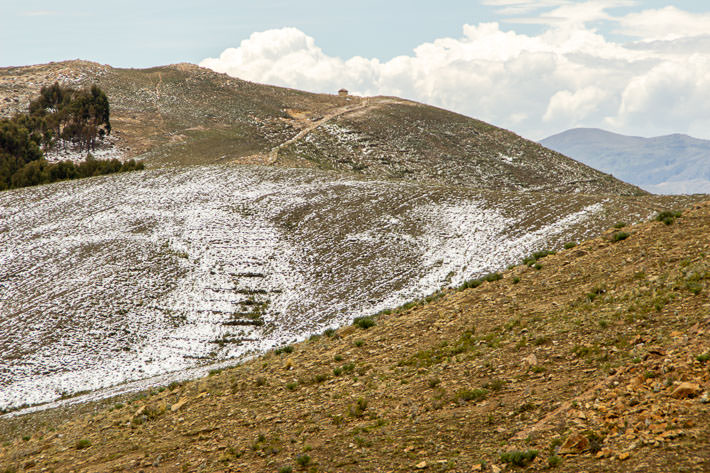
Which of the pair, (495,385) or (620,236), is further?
(620,236)

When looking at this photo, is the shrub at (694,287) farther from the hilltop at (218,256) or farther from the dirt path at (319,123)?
the dirt path at (319,123)

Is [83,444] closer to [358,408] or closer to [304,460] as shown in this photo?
[304,460]

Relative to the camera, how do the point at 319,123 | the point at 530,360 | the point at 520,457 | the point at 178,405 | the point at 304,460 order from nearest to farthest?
the point at 520,457 < the point at 304,460 < the point at 530,360 < the point at 178,405 < the point at 319,123

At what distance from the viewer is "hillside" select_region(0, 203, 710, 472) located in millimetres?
10227

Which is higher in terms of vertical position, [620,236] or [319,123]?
[319,123]

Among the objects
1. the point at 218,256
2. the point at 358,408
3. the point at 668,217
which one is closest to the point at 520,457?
the point at 358,408

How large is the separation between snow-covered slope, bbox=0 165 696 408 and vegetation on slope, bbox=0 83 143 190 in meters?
13.0

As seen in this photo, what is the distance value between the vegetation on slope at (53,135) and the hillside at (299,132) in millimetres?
5089

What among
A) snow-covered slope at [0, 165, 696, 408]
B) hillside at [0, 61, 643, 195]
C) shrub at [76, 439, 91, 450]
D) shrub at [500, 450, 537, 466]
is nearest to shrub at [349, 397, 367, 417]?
shrub at [500, 450, 537, 466]

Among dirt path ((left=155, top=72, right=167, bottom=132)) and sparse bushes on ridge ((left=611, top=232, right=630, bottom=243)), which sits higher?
dirt path ((left=155, top=72, right=167, bottom=132))

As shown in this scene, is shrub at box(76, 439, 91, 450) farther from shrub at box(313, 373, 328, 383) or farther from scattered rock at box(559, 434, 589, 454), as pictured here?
scattered rock at box(559, 434, 589, 454)

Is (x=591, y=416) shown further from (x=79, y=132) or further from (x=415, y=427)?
(x=79, y=132)

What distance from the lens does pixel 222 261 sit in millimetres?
41812

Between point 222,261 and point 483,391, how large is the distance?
31801 millimetres
